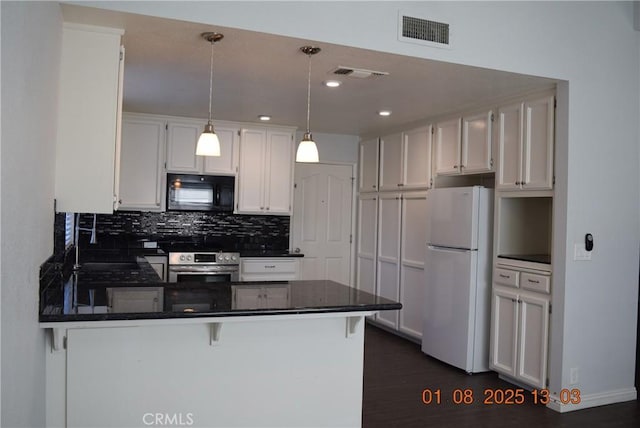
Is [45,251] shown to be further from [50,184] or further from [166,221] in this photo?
[166,221]

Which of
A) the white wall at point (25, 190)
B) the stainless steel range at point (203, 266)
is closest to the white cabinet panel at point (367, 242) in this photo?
the stainless steel range at point (203, 266)

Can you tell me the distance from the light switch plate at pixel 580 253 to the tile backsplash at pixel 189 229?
3.37m

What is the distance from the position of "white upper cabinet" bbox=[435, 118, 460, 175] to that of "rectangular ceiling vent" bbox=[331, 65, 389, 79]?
1.41 metres

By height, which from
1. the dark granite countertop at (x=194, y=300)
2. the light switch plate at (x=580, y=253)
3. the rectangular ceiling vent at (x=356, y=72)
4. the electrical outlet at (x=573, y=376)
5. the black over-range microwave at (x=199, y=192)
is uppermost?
the rectangular ceiling vent at (x=356, y=72)

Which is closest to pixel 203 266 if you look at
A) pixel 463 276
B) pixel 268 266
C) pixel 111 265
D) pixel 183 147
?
pixel 268 266

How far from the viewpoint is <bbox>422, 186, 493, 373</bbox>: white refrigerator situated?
Result: 432 cm

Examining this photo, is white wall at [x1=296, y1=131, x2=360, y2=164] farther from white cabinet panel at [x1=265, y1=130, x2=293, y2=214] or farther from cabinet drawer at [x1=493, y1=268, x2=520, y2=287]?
cabinet drawer at [x1=493, y1=268, x2=520, y2=287]

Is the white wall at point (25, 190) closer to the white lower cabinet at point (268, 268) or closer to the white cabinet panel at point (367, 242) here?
the white lower cabinet at point (268, 268)

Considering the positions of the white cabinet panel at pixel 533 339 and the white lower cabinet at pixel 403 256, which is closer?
the white cabinet panel at pixel 533 339

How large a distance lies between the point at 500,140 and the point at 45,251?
3.27 meters

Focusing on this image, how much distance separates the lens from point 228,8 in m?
2.67

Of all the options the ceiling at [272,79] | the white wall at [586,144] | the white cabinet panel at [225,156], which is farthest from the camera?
the white cabinet panel at [225,156]

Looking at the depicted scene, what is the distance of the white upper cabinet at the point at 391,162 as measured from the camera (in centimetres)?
558

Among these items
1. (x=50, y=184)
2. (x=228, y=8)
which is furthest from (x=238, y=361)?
(x=228, y=8)
